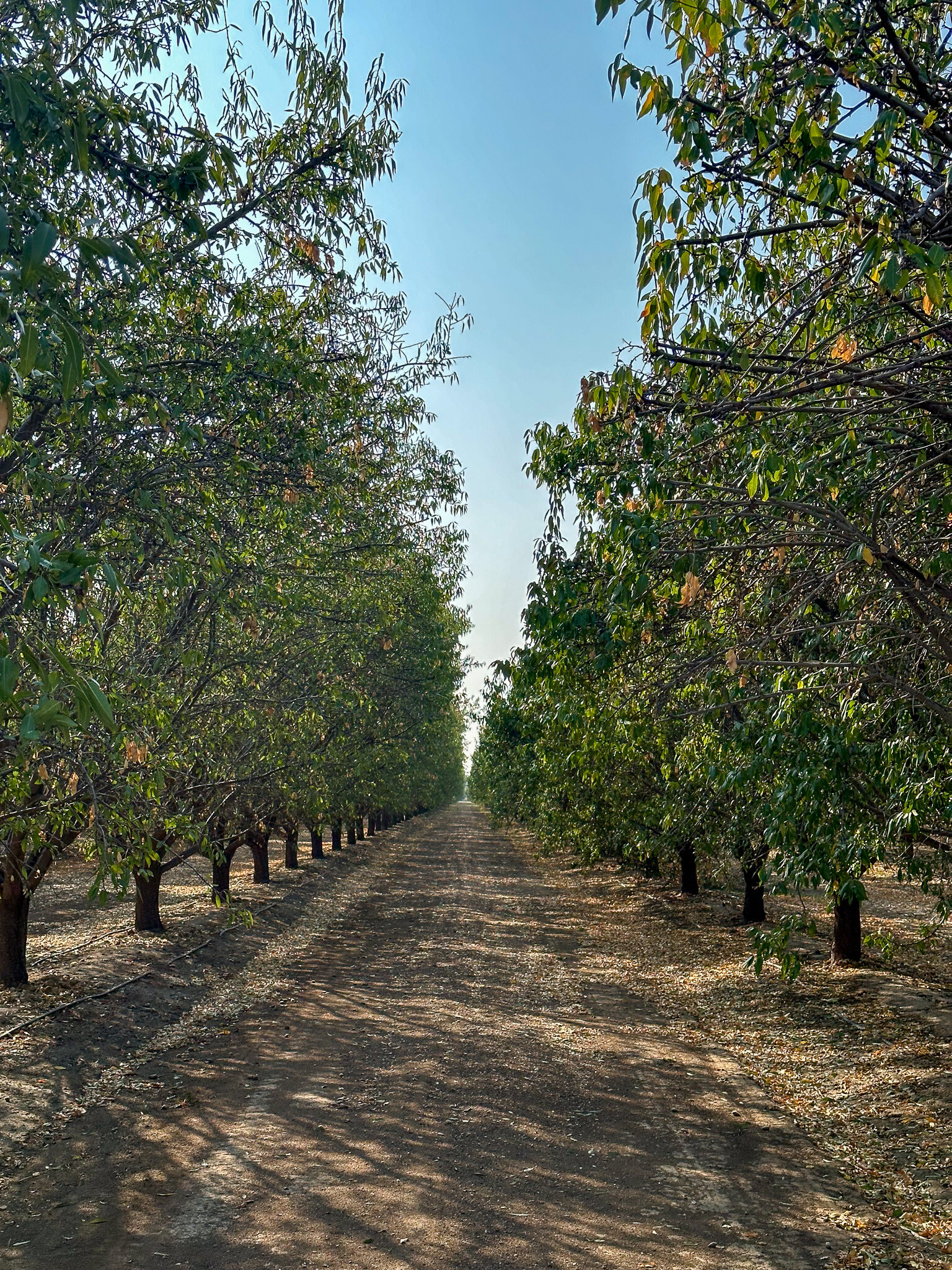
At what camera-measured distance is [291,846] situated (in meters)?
29.2

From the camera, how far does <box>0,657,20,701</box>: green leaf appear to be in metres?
2.70

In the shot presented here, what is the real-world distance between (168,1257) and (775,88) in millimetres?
A: 8288

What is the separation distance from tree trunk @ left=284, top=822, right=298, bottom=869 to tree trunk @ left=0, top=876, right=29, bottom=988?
15.0 metres

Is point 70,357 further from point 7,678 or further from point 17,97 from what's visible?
point 17,97

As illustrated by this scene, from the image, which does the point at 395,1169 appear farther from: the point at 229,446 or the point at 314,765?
the point at 314,765

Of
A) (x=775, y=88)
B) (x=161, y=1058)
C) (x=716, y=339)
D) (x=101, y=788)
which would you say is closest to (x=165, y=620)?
(x=101, y=788)

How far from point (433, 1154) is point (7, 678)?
20.7 ft

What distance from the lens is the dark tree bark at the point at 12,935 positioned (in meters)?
12.3

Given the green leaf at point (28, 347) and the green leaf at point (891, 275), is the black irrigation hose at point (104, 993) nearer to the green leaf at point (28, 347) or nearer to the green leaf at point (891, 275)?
the green leaf at point (28, 347)

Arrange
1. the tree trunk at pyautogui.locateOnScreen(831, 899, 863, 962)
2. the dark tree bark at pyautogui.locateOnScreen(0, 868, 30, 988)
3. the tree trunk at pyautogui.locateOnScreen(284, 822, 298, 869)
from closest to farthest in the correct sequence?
1. the dark tree bark at pyautogui.locateOnScreen(0, 868, 30, 988)
2. the tree trunk at pyautogui.locateOnScreen(831, 899, 863, 962)
3. the tree trunk at pyautogui.locateOnScreen(284, 822, 298, 869)

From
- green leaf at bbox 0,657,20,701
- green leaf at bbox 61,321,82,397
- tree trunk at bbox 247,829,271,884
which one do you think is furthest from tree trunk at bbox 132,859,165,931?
green leaf at bbox 61,321,82,397

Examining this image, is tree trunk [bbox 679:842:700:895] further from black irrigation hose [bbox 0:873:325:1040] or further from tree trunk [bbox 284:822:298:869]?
tree trunk [bbox 284:822:298:869]

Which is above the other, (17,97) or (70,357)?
(17,97)

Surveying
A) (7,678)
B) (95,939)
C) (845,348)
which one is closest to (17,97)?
(7,678)
